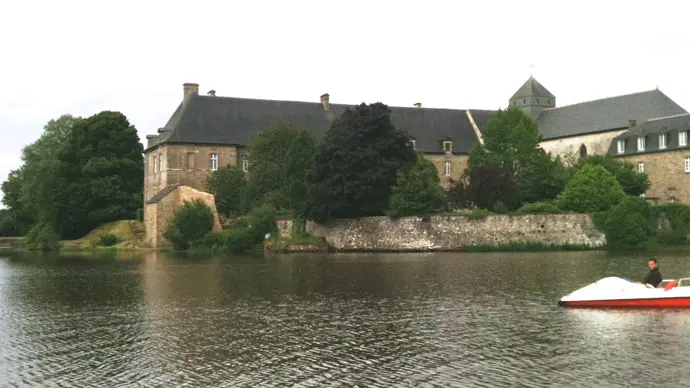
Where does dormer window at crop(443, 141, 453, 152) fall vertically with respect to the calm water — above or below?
above

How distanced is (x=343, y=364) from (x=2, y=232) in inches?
3275

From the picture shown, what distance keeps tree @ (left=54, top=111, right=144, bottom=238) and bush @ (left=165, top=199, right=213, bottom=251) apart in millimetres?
11141

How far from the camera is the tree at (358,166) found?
145 feet

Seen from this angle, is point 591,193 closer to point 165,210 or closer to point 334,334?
point 165,210

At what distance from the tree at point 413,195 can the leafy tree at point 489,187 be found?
9.01ft

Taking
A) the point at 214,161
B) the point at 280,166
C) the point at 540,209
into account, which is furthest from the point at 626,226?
the point at 214,161

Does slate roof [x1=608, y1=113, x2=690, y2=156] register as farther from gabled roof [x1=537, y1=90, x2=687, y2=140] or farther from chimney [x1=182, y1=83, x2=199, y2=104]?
chimney [x1=182, y1=83, x2=199, y2=104]

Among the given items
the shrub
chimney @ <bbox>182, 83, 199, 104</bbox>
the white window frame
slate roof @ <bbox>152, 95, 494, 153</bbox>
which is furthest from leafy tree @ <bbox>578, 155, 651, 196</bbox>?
the shrub

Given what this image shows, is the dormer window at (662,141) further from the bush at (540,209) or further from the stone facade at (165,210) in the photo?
the stone facade at (165,210)

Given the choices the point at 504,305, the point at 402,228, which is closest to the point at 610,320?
the point at 504,305

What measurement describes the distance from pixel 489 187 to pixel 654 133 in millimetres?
18283

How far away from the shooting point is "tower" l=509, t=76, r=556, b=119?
74.0 m

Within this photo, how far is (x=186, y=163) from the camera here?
58250 mm

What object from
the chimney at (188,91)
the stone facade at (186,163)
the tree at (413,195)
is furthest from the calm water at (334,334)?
the chimney at (188,91)
